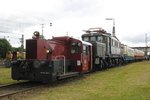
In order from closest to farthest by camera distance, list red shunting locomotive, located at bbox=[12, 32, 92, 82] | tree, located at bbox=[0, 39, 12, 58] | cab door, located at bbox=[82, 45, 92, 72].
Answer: red shunting locomotive, located at bbox=[12, 32, 92, 82]
cab door, located at bbox=[82, 45, 92, 72]
tree, located at bbox=[0, 39, 12, 58]

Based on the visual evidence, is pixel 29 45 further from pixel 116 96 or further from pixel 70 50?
pixel 116 96

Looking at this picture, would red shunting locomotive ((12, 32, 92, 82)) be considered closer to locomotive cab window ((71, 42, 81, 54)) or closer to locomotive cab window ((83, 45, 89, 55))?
locomotive cab window ((71, 42, 81, 54))

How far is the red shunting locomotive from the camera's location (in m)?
→ 14.8

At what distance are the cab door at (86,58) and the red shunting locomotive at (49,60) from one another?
382mm

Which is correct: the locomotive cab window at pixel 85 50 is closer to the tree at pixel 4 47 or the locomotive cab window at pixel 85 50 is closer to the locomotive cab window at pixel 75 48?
the locomotive cab window at pixel 75 48

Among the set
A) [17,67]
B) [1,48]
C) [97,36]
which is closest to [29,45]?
[17,67]

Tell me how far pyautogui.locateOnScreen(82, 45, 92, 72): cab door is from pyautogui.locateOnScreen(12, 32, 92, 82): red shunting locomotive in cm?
38

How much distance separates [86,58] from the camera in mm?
20125

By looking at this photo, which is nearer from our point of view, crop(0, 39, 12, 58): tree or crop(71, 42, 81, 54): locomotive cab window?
crop(71, 42, 81, 54): locomotive cab window

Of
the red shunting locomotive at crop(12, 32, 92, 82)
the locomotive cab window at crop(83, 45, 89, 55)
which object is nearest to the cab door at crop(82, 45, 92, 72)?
the locomotive cab window at crop(83, 45, 89, 55)

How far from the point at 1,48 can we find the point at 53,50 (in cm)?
8423

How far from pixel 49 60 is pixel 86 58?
5.70 meters

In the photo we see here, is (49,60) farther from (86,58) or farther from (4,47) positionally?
(4,47)

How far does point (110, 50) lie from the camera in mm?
29234
